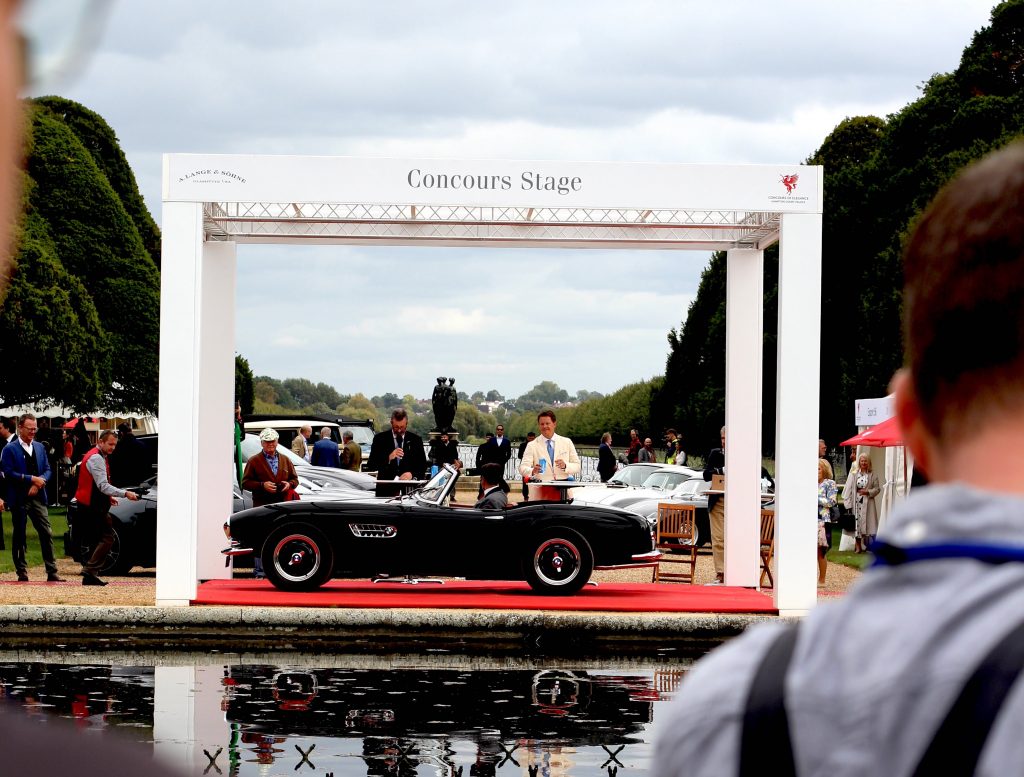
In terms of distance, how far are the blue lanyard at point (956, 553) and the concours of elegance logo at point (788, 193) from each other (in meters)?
13.0

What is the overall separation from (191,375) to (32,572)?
6.04 meters

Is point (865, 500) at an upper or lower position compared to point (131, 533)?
upper

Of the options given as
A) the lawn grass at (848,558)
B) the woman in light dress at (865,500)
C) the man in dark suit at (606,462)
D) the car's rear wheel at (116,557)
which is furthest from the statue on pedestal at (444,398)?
the car's rear wheel at (116,557)

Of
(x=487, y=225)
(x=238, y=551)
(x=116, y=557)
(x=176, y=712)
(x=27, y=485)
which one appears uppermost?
(x=487, y=225)

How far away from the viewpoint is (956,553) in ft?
3.26

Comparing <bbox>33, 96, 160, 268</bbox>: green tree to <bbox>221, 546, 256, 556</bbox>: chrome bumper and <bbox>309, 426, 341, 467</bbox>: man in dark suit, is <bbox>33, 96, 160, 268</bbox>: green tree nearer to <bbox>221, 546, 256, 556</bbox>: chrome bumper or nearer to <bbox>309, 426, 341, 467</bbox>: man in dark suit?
<bbox>309, 426, 341, 467</bbox>: man in dark suit

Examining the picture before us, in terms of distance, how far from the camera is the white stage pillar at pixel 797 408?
44.8 ft

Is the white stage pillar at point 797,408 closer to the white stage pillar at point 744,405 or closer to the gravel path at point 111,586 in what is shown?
the gravel path at point 111,586

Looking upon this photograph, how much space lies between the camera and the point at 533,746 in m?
8.41

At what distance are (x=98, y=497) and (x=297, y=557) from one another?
9.90 ft

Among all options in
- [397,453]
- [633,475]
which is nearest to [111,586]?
[397,453]

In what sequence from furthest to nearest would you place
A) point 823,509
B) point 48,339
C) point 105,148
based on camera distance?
point 105,148 → point 48,339 → point 823,509

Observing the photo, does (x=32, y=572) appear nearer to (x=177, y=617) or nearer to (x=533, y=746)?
(x=177, y=617)

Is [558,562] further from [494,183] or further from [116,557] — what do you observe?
[116,557]
